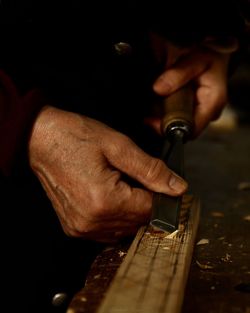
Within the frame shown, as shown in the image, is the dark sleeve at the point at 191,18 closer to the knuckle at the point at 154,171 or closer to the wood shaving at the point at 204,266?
the knuckle at the point at 154,171

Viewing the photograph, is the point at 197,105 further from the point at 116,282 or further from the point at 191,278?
the point at 116,282

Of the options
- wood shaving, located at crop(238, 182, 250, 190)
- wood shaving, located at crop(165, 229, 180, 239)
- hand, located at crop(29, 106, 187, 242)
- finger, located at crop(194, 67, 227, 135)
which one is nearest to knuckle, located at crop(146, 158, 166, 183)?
hand, located at crop(29, 106, 187, 242)

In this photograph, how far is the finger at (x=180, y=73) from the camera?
120 cm

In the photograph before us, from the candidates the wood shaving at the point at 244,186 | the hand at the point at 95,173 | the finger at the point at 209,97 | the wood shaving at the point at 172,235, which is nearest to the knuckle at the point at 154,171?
the hand at the point at 95,173

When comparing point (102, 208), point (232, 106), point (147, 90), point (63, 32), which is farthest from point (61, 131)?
point (232, 106)

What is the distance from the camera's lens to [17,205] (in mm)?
1108

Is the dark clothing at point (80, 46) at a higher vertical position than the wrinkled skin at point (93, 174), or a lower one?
higher

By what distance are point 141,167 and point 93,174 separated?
0.09m

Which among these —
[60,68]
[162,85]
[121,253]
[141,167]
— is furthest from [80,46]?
[121,253]

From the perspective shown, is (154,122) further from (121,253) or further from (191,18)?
(121,253)

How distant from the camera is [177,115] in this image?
1.06 meters

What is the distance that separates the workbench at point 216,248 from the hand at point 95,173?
0.07 metres

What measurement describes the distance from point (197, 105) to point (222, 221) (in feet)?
1.04

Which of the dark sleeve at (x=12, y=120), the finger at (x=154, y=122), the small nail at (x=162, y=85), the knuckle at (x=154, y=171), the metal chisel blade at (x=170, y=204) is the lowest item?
the finger at (x=154, y=122)
